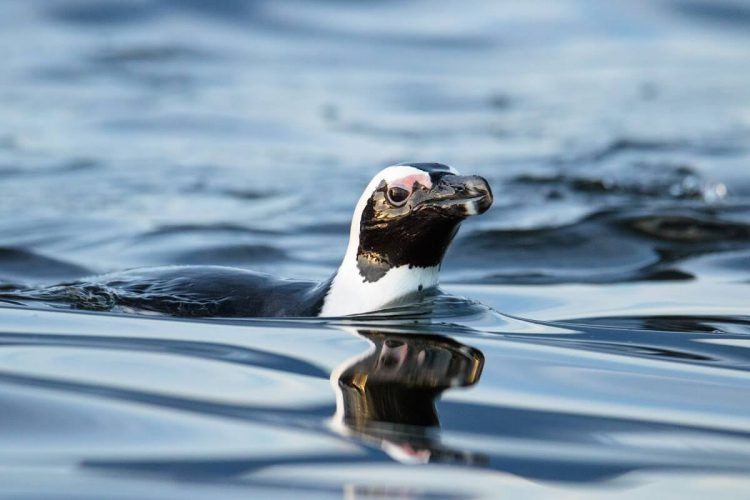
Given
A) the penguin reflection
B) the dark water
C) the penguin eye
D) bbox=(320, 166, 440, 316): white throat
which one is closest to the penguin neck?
bbox=(320, 166, 440, 316): white throat

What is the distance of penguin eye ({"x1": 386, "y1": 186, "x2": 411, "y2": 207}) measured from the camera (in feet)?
16.8

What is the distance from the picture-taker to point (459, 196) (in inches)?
196

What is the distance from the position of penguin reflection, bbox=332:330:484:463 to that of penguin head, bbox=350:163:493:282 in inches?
19.5

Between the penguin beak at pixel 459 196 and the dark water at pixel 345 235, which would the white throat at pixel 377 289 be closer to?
the dark water at pixel 345 235

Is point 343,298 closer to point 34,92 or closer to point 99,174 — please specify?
point 99,174

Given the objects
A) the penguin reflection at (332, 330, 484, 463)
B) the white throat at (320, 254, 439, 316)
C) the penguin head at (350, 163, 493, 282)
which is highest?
the penguin head at (350, 163, 493, 282)

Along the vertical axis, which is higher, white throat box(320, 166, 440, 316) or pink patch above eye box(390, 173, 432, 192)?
pink patch above eye box(390, 173, 432, 192)

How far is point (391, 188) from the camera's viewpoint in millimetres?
5164

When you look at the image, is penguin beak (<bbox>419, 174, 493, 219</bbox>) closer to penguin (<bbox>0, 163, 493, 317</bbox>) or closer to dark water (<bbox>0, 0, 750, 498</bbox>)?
penguin (<bbox>0, 163, 493, 317</bbox>)

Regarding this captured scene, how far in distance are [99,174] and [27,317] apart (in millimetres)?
5819

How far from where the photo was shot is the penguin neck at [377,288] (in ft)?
17.4

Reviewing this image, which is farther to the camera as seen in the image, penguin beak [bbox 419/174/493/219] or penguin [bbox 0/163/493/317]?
penguin [bbox 0/163/493/317]

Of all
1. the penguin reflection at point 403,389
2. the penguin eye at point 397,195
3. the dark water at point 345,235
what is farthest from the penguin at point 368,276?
the penguin reflection at point 403,389

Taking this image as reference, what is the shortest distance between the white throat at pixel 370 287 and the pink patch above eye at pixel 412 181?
0.12 meters
